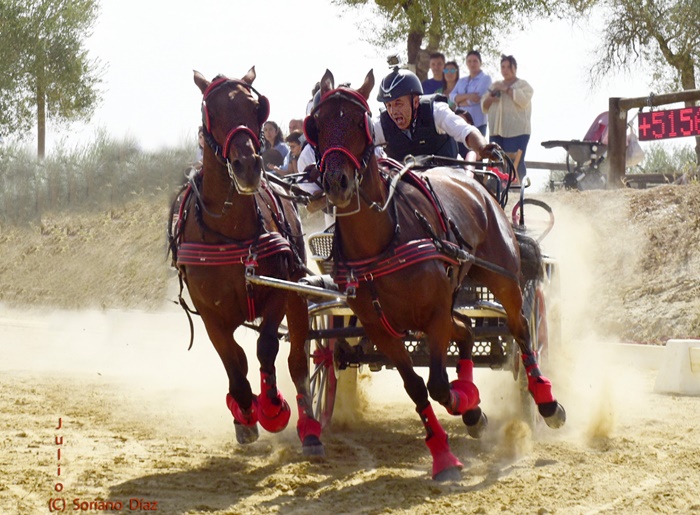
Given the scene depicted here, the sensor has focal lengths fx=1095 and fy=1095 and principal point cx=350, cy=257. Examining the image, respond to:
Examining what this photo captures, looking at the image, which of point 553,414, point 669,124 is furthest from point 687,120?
point 553,414

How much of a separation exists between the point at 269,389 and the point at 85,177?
1767 centimetres

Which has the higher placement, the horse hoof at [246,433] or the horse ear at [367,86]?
the horse ear at [367,86]

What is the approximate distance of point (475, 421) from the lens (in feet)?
21.0

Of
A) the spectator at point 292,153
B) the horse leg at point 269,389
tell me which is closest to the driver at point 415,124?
the horse leg at point 269,389

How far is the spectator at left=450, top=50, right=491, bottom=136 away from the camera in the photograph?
40.1 ft

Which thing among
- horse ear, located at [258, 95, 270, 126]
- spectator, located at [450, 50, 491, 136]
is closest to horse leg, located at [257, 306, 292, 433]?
horse ear, located at [258, 95, 270, 126]

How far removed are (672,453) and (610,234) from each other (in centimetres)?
730

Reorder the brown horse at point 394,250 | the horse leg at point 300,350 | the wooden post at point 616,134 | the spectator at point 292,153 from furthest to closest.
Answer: the wooden post at point 616,134 → the spectator at point 292,153 → the horse leg at point 300,350 → the brown horse at point 394,250

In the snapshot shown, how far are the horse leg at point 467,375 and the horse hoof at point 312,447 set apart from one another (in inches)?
32.8

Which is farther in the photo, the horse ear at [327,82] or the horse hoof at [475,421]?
the horse hoof at [475,421]

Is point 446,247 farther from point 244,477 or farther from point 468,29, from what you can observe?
point 468,29

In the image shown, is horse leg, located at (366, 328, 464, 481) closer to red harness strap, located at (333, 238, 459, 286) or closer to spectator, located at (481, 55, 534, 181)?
red harness strap, located at (333, 238, 459, 286)

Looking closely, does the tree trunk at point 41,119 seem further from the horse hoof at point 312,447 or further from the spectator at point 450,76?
the horse hoof at point 312,447

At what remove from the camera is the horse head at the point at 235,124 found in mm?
5734
